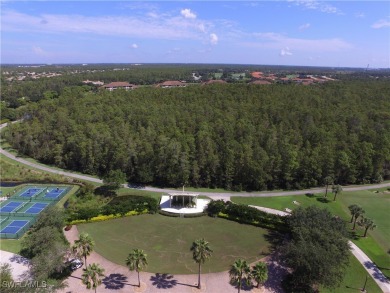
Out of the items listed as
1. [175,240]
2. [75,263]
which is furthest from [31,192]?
[175,240]

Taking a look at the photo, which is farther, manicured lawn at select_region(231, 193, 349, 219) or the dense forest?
the dense forest

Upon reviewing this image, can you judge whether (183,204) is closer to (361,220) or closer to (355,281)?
(355,281)

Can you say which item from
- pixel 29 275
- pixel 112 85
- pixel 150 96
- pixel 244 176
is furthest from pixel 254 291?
pixel 112 85

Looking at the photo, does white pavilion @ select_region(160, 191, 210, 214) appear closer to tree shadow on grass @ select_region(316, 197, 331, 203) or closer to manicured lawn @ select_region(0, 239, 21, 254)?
manicured lawn @ select_region(0, 239, 21, 254)

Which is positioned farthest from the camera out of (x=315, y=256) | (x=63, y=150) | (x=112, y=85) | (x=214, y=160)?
(x=112, y=85)

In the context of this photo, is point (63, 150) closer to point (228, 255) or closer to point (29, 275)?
point (29, 275)

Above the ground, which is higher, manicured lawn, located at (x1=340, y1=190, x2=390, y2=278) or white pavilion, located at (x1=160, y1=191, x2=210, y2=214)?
white pavilion, located at (x1=160, y1=191, x2=210, y2=214)

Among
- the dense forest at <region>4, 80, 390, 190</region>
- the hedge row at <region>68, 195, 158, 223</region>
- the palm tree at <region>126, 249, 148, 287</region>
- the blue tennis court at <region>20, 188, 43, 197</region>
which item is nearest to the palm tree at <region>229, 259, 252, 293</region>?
the palm tree at <region>126, 249, 148, 287</region>
